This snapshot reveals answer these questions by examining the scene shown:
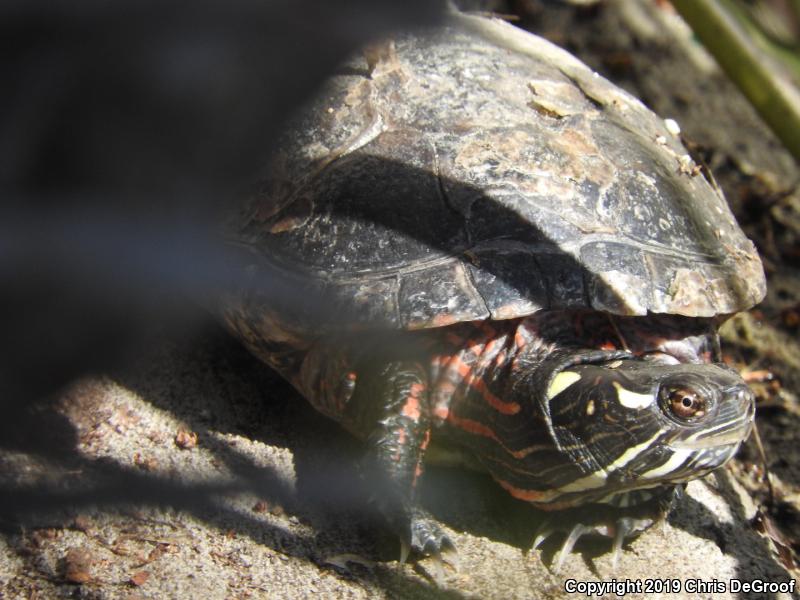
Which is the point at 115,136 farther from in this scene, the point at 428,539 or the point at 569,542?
the point at 569,542

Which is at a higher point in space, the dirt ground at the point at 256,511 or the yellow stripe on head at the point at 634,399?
the yellow stripe on head at the point at 634,399

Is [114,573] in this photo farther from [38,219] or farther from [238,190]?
[238,190]

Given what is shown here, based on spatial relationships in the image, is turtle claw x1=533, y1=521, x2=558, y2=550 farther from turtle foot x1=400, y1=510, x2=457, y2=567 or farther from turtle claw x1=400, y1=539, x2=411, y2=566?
turtle claw x1=400, y1=539, x2=411, y2=566

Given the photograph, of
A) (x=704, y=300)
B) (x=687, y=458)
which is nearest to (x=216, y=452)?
(x=687, y=458)

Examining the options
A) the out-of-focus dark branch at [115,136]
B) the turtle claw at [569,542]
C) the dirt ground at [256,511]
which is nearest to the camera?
the out-of-focus dark branch at [115,136]

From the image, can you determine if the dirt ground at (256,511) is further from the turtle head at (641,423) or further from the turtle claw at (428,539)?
the turtle head at (641,423)

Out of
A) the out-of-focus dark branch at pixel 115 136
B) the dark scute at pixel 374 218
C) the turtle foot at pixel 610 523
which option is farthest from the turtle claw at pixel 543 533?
the out-of-focus dark branch at pixel 115 136

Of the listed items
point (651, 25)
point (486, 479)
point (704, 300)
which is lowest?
point (486, 479)
